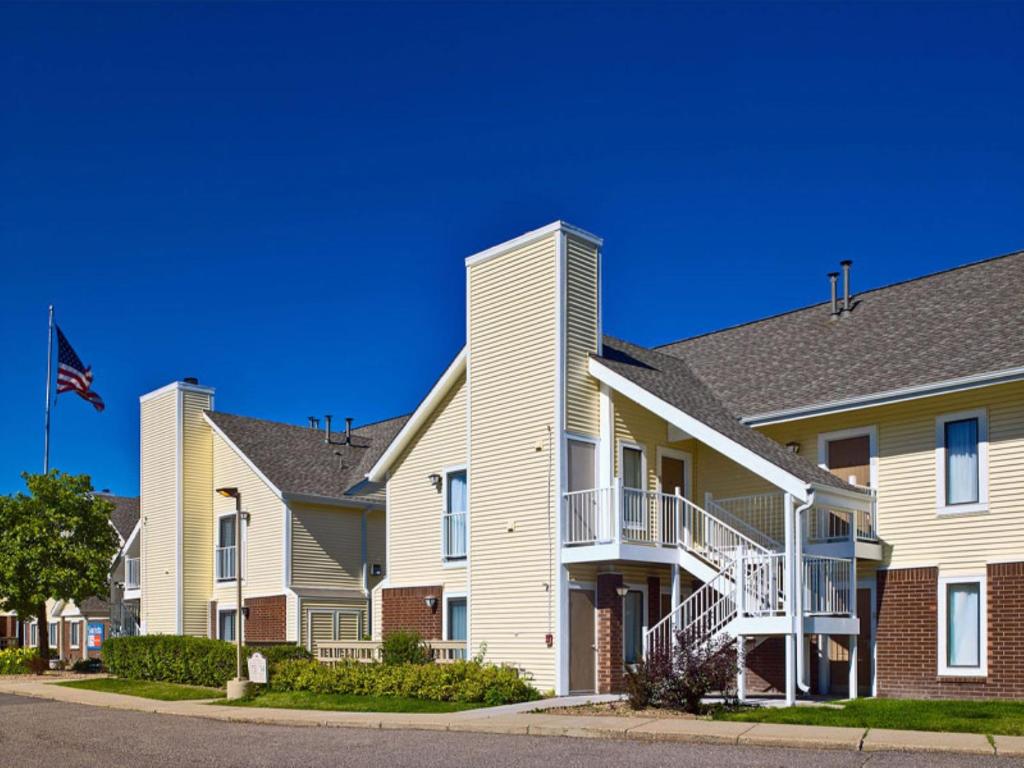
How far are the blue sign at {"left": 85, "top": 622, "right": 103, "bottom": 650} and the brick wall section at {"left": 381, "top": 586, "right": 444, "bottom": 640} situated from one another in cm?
2066

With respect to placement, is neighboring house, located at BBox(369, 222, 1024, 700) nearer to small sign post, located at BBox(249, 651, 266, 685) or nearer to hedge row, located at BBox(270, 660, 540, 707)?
hedge row, located at BBox(270, 660, 540, 707)

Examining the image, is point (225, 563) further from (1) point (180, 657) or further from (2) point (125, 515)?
(2) point (125, 515)

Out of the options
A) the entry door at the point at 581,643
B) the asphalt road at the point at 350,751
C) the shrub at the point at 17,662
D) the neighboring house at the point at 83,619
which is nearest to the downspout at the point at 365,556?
the shrub at the point at 17,662

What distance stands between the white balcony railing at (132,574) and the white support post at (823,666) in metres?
25.9

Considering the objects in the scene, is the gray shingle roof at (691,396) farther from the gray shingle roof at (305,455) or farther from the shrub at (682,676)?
the gray shingle roof at (305,455)

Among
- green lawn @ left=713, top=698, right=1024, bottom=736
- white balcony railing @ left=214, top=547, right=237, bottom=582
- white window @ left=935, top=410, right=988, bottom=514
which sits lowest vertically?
green lawn @ left=713, top=698, right=1024, bottom=736

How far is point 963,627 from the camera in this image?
830 inches

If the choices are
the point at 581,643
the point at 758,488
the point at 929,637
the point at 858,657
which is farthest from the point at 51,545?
the point at 929,637

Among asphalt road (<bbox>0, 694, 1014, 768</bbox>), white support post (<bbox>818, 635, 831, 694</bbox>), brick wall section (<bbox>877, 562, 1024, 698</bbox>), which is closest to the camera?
asphalt road (<bbox>0, 694, 1014, 768</bbox>)

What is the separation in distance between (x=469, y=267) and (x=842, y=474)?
357 inches

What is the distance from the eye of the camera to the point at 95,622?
45.6 meters

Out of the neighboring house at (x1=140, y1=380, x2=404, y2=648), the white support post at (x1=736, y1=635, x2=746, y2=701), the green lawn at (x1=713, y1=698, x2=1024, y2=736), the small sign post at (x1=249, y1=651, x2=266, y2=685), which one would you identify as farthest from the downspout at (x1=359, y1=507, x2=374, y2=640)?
the green lawn at (x1=713, y1=698, x2=1024, y2=736)

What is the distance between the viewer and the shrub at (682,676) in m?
18.2

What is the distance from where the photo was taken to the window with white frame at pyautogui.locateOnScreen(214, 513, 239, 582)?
36000mm
